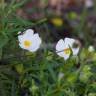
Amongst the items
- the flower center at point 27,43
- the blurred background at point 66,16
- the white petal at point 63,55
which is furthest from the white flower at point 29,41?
the blurred background at point 66,16

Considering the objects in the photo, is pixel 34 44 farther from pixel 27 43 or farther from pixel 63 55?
pixel 63 55

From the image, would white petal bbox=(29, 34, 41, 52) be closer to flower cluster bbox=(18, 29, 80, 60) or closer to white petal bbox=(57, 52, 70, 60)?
flower cluster bbox=(18, 29, 80, 60)

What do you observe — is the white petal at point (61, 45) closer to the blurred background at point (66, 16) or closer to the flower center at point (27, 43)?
the flower center at point (27, 43)

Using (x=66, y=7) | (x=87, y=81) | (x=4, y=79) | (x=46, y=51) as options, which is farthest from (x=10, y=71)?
(x=66, y=7)

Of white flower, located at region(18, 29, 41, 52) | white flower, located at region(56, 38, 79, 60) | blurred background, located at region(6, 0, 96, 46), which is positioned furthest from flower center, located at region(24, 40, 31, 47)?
blurred background, located at region(6, 0, 96, 46)

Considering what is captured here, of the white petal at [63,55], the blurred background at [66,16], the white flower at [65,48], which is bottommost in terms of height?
the white petal at [63,55]

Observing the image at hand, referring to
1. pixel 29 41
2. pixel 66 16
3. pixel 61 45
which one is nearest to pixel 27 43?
pixel 29 41

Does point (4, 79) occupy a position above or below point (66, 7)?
below

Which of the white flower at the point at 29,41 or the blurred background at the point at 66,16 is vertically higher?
the blurred background at the point at 66,16

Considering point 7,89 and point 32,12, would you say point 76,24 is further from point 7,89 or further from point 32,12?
point 7,89
